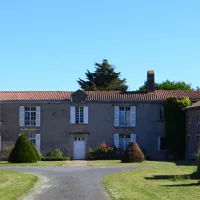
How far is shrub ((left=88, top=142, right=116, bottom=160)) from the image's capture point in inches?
1576

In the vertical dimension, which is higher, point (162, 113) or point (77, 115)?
point (162, 113)

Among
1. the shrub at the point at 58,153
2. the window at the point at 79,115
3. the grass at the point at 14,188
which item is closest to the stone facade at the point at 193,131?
the window at the point at 79,115

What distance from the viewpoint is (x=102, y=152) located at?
40062mm

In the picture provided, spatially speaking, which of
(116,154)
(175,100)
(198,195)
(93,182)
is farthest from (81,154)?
(198,195)

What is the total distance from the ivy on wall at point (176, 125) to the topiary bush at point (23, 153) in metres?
11.6

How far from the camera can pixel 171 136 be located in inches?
1575

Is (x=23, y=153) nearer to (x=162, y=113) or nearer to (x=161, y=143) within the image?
(x=161, y=143)

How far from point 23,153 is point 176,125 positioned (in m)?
12.9

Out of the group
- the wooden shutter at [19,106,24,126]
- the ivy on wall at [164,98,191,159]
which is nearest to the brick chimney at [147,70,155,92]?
the ivy on wall at [164,98,191,159]

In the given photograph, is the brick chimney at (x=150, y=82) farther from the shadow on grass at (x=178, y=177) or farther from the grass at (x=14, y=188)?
the grass at (x=14, y=188)

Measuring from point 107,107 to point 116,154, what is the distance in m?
4.03

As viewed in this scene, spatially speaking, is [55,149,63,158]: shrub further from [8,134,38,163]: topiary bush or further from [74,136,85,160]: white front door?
[8,134,38,163]: topiary bush

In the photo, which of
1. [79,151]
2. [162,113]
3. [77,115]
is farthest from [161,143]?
[77,115]

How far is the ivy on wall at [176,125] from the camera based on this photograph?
39.7 metres
